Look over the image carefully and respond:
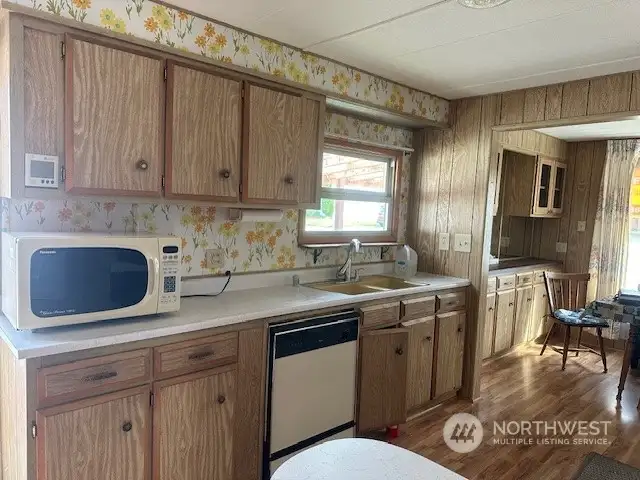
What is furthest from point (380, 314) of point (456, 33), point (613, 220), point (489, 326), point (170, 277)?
point (613, 220)

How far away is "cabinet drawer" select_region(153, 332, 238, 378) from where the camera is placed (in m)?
1.80

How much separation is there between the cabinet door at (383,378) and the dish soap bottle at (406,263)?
74cm

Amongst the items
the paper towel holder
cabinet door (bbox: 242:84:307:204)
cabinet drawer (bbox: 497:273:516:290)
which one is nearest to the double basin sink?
the paper towel holder

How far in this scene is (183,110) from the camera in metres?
2.03

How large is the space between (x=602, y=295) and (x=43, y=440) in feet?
17.4

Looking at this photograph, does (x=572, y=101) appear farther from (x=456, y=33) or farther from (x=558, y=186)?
(x=558, y=186)

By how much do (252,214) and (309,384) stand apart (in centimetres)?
96

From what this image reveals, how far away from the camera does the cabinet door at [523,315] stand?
462cm

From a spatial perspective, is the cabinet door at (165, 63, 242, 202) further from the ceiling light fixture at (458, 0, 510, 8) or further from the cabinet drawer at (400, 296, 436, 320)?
the cabinet drawer at (400, 296, 436, 320)

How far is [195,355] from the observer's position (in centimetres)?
189

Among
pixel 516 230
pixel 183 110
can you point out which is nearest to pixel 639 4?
pixel 183 110

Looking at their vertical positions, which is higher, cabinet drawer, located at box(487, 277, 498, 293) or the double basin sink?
the double basin sink

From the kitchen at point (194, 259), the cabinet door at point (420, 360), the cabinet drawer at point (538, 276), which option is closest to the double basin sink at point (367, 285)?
the kitchen at point (194, 259)

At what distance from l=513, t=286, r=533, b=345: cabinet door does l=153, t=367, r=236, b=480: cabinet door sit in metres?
3.53
